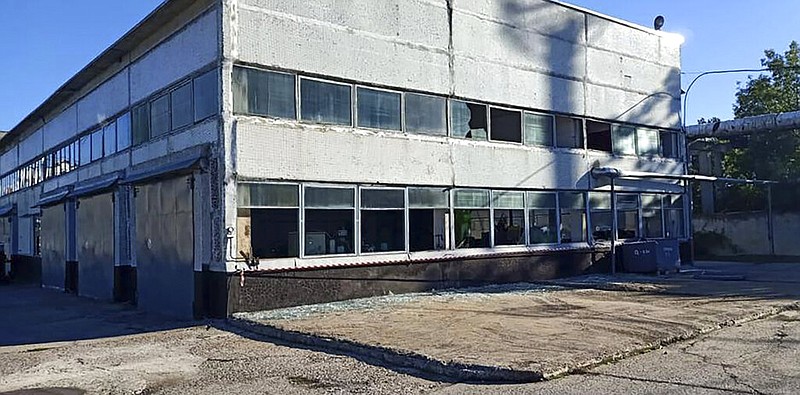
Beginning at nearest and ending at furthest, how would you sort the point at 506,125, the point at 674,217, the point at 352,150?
the point at 352,150
the point at 506,125
the point at 674,217

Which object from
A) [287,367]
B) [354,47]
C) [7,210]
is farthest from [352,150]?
[7,210]

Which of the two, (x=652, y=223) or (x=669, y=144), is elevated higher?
(x=669, y=144)

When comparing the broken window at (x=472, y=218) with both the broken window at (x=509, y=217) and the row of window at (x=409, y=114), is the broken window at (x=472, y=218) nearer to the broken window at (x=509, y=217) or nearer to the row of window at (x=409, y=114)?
the broken window at (x=509, y=217)

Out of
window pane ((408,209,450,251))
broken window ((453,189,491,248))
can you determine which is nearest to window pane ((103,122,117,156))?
window pane ((408,209,450,251))

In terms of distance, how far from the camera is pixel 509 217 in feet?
63.0

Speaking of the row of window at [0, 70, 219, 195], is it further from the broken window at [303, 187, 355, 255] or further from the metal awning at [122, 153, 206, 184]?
the broken window at [303, 187, 355, 255]

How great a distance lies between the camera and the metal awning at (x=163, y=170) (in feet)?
46.6

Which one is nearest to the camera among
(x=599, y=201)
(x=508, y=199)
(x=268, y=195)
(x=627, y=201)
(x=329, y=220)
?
(x=268, y=195)

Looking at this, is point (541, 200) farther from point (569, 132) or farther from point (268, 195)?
point (268, 195)

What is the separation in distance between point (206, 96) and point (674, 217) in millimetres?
17433

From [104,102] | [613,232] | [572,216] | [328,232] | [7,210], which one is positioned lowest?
[613,232]

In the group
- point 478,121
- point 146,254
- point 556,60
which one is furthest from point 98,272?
point 556,60

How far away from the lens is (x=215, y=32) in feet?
45.8

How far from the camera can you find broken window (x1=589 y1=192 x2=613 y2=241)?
21.8 meters
